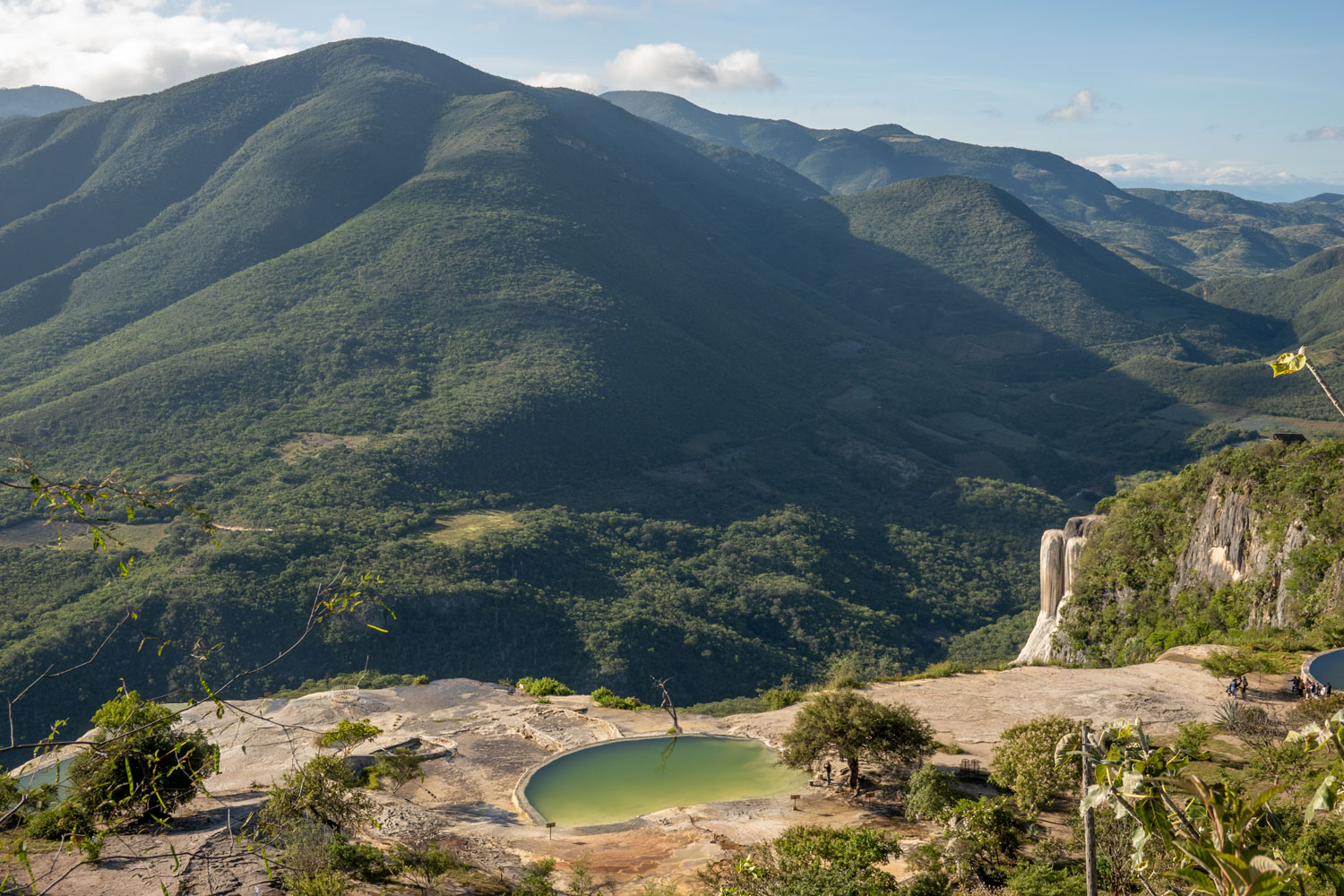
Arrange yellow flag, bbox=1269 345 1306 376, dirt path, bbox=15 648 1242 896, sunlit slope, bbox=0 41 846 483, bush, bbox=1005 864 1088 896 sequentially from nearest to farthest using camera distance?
yellow flag, bbox=1269 345 1306 376 < bush, bbox=1005 864 1088 896 < dirt path, bbox=15 648 1242 896 < sunlit slope, bbox=0 41 846 483

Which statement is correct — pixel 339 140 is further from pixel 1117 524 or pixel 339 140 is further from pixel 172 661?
pixel 1117 524

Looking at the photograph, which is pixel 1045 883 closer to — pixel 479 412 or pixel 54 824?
pixel 54 824

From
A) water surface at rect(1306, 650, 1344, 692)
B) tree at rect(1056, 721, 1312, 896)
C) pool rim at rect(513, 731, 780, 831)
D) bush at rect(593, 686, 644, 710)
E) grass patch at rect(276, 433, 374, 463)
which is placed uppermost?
tree at rect(1056, 721, 1312, 896)

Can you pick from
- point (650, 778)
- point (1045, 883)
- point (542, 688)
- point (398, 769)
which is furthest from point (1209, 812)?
point (542, 688)

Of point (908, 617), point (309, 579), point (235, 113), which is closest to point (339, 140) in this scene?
point (235, 113)

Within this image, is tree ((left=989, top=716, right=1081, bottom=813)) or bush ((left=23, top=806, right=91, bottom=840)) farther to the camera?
tree ((left=989, top=716, right=1081, bottom=813))

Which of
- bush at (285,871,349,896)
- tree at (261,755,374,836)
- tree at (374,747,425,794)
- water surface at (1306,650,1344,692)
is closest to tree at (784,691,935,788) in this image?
water surface at (1306,650,1344,692)

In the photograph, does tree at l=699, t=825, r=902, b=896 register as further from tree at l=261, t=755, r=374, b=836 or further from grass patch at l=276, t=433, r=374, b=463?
grass patch at l=276, t=433, r=374, b=463
